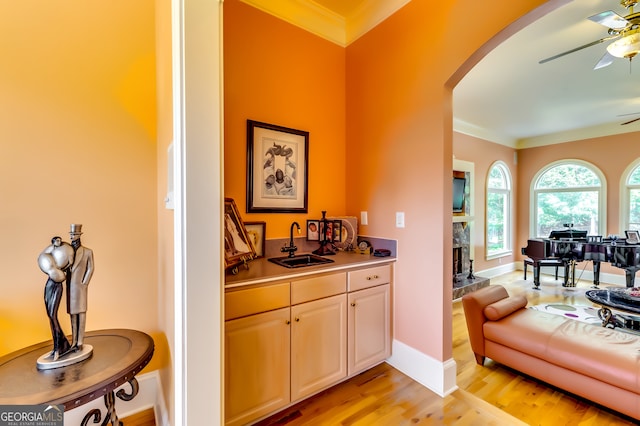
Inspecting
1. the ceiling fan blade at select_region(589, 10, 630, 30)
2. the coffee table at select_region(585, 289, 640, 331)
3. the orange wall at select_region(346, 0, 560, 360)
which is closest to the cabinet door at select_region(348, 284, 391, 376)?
the orange wall at select_region(346, 0, 560, 360)

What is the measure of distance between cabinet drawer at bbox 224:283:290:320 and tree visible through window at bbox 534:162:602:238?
21.1ft

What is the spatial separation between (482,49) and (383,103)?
82cm

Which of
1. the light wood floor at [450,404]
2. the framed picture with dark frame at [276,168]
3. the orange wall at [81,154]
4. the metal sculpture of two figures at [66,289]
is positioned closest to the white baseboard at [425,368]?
the light wood floor at [450,404]

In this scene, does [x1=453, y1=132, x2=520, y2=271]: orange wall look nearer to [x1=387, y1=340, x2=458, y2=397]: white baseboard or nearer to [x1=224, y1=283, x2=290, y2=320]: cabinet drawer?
[x1=387, y1=340, x2=458, y2=397]: white baseboard

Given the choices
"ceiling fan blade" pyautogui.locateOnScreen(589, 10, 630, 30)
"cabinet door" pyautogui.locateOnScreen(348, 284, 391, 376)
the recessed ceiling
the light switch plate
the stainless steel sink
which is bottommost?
"cabinet door" pyautogui.locateOnScreen(348, 284, 391, 376)

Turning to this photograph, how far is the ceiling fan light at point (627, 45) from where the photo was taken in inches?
82.2

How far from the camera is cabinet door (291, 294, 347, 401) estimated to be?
174 centimetres

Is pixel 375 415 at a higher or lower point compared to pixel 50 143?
lower

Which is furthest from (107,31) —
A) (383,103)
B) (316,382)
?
(316,382)

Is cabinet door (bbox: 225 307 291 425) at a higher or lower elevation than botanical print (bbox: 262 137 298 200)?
lower

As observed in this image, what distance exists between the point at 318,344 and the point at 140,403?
4.01 feet

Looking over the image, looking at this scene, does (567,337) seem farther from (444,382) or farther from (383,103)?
(383,103)

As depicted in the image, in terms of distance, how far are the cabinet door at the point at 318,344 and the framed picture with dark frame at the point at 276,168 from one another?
925 mm

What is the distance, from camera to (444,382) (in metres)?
1.94
